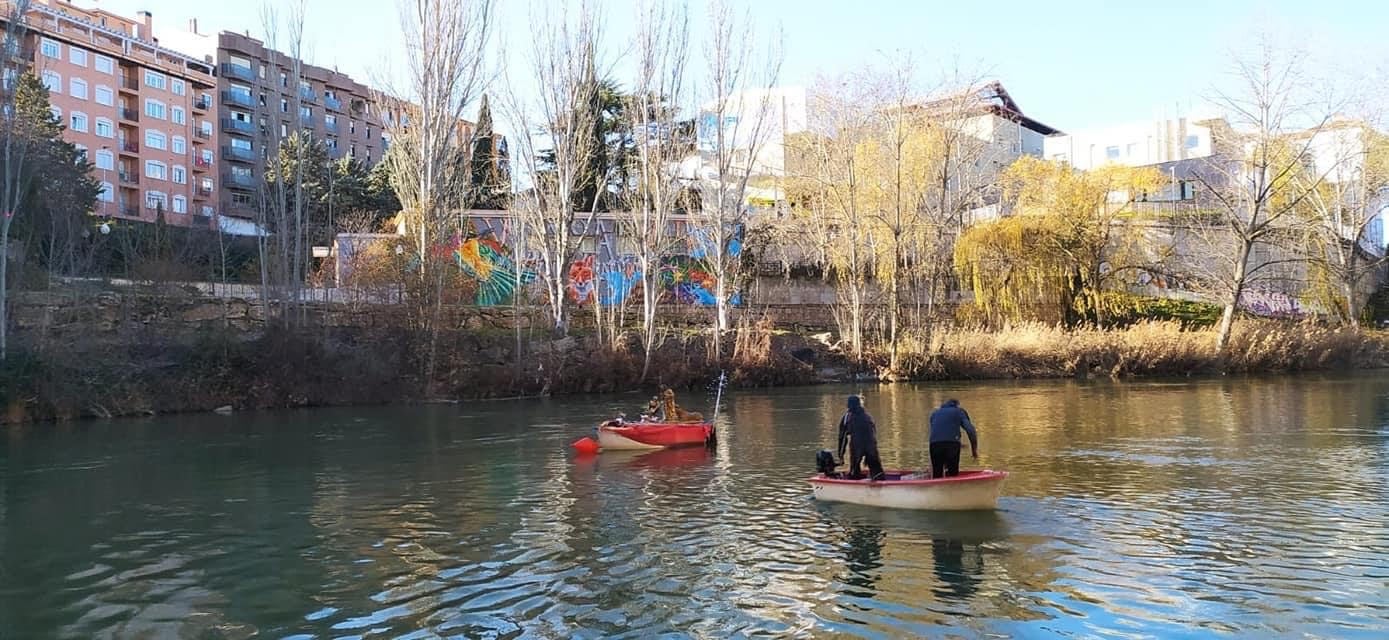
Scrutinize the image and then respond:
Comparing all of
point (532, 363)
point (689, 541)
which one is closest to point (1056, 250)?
point (532, 363)

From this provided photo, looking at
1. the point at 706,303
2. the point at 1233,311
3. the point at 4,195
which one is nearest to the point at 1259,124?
the point at 1233,311

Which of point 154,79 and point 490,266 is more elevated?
point 154,79

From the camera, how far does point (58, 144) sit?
52.7m

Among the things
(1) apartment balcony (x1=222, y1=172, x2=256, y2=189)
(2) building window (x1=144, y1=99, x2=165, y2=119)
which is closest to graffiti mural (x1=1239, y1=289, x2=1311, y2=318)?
(1) apartment balcony (x1=222, y1=172, x2=256, y2=189)

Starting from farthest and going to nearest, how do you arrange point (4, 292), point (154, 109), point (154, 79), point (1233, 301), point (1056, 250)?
point (154, 109)
point (154, 79)
point (1056, 250)
point (1233, 301)
point (4, 292)

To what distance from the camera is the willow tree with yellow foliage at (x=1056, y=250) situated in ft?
151

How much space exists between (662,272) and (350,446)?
992 inches

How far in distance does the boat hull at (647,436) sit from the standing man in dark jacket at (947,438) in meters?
8.36

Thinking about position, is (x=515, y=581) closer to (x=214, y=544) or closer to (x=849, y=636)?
(x=849, y=636)

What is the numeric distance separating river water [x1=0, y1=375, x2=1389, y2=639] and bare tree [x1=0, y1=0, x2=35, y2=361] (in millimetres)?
11363

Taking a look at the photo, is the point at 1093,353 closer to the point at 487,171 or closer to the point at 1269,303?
the point at 1269,303

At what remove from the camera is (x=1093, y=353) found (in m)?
42.7

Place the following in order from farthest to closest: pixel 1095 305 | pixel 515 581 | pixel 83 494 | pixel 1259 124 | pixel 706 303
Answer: pixel 706 303
pixel 1095 305
pixel 1259 124
pixel 83 494
pixel 515 581

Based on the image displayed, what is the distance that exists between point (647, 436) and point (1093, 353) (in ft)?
90.5
